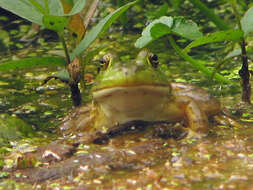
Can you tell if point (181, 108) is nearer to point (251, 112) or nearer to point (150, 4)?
point (251, 112)

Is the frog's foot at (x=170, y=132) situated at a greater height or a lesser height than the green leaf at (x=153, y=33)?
lesser

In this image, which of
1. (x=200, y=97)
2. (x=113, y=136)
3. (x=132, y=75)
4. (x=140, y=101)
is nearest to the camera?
(x=132, y=75)

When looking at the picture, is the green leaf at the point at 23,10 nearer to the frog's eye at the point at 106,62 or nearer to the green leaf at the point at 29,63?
the green leaf at the point at 29,63

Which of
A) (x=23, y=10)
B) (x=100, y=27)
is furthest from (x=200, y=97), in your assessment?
(x=23, y=10)

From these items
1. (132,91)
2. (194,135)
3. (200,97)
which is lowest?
(194,135)

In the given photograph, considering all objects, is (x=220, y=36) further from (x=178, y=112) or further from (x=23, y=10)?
(x=23, y=10)

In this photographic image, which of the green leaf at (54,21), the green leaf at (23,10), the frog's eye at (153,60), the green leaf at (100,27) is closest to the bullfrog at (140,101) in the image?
the frog's eye at (153,60)

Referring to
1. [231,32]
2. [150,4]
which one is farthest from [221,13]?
[231,32]
